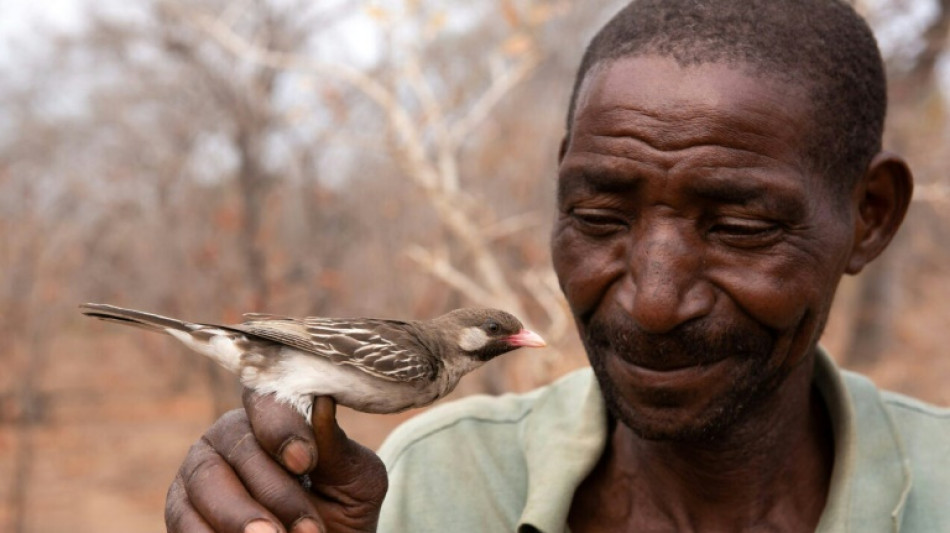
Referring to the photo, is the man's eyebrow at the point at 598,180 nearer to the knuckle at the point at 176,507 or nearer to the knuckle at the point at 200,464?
the knuckle at the point at 200,464

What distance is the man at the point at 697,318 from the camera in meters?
2.68

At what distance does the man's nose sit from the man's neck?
0.62 metres

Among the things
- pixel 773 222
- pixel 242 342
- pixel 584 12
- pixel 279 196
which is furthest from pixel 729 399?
pixel 584 12

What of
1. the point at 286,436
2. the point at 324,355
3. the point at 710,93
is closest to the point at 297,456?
the point at 286,436

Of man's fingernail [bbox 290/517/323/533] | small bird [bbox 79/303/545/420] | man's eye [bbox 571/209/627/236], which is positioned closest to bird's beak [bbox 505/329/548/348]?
small bird [bbox 79/303/545/420]

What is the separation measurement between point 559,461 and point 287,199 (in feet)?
39.3

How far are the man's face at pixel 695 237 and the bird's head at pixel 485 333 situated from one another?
1.94 ft

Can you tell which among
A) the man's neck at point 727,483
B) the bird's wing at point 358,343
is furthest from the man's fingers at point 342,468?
the man's neck at point 727,483

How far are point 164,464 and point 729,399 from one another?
18.2 m

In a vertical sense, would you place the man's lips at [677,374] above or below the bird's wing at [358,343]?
below

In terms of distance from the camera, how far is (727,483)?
3199 millimetres

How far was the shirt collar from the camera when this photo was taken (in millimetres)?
3039

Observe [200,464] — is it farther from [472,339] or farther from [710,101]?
[710,101]

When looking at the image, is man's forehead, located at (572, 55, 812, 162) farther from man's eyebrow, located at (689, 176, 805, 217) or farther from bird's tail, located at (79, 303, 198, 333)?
bird's tail, located at (79, 303, 198, 333)
